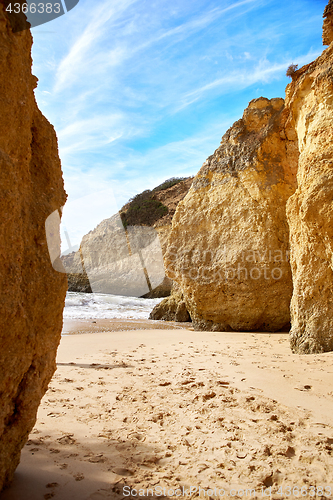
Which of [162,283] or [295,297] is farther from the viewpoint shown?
[162,283]

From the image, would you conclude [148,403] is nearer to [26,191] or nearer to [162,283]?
[26,191]

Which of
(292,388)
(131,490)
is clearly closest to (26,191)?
(131,490)

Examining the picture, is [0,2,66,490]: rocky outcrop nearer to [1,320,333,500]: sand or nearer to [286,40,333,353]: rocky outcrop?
[1,320,333,500]: sand

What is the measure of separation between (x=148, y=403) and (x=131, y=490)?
3.59 ft

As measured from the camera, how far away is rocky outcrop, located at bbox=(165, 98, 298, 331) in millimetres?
7680

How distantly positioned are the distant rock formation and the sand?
1953 cm

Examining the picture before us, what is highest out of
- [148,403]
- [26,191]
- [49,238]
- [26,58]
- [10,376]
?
[26,58]

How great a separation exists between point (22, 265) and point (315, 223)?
380cm

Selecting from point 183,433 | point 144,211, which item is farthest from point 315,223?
point 144,211

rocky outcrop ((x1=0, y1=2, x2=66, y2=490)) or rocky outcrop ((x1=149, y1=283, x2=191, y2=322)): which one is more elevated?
rocky outcrop ((x1=0, y1=2, x2=66, y2=490))

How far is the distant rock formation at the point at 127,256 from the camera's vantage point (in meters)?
24.7

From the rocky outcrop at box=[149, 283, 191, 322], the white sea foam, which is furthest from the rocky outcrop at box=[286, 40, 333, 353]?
the white sea foam

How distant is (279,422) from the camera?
7.13 feet

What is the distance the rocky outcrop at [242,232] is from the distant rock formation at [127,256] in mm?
13996
